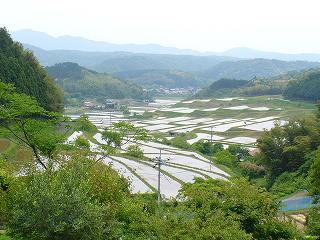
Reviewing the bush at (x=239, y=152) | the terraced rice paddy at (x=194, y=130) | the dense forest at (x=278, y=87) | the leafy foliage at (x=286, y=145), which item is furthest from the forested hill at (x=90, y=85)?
the leafy foliage at (x=286, y=145)

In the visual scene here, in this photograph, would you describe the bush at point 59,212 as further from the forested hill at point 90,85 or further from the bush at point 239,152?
the forested hill at point 90,85

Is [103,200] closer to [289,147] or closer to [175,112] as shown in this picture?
[289,147]

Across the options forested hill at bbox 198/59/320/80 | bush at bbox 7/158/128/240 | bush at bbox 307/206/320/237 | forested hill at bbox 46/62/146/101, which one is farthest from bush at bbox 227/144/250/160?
forested hill at bbox 198/59/320/80

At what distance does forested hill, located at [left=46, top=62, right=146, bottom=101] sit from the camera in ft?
326

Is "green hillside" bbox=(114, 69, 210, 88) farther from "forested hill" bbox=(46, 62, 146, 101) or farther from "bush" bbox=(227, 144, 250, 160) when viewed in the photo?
"bush" bbox=(227, 144, 250, 160)

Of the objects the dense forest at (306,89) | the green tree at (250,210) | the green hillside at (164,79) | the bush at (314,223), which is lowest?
the green hillside at (164,79)

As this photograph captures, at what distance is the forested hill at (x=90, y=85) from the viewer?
9950 centimetres

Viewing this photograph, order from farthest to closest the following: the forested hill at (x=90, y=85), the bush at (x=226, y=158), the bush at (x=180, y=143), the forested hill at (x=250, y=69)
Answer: the forested hill at (x=250, y=69) → the forested hill at (x=90, y=85) → the bush at (x=180, y=143) → the bush at (x=226, y=158)

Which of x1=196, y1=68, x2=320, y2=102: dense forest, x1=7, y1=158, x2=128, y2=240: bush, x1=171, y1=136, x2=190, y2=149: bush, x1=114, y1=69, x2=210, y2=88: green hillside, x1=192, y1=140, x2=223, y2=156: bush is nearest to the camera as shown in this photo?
x1=7, y1=158, x2=128, y2=240: bush

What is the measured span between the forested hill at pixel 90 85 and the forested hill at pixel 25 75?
5069 centimetres

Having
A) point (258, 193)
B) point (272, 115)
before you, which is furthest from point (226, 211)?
point (272, 115)

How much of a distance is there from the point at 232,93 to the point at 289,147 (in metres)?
64.0

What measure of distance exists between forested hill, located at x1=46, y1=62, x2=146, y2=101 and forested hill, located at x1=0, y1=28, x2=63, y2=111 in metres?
50.7

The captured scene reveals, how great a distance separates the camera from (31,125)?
13875mm
